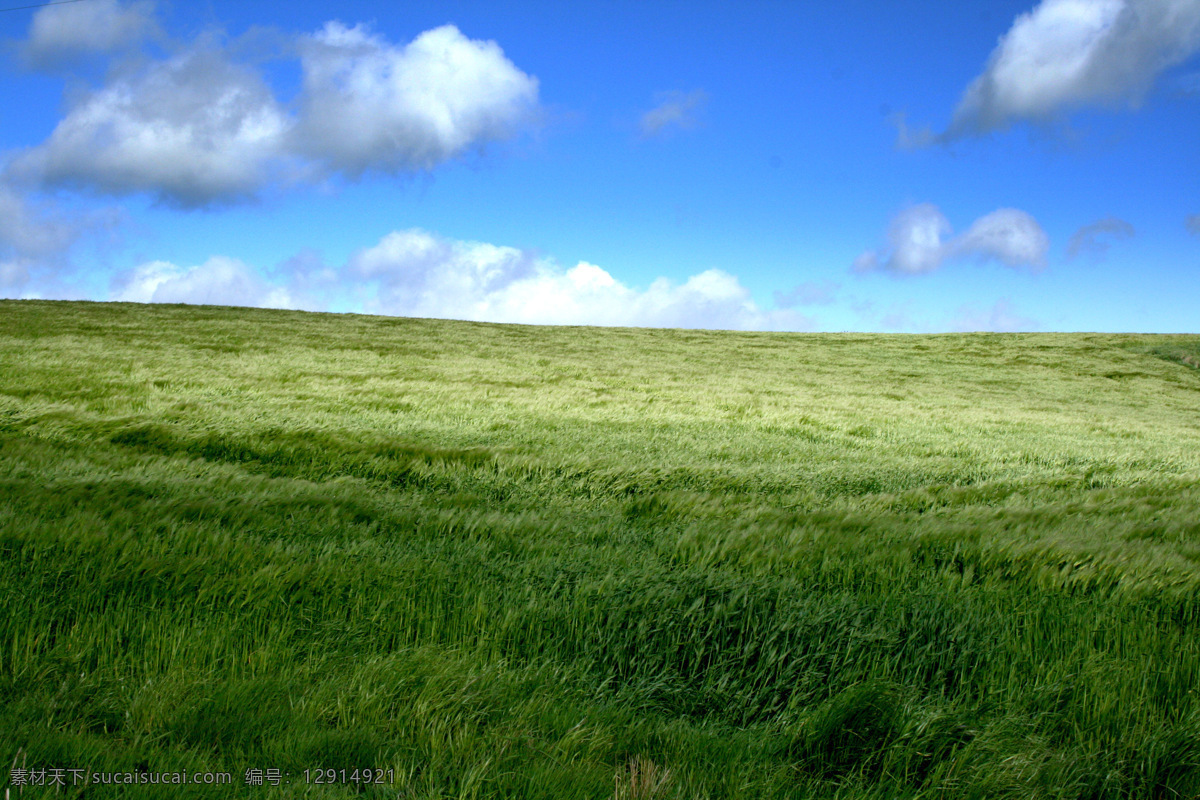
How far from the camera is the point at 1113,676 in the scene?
3.23 meters

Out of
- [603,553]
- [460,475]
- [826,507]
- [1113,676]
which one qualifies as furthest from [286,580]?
[826,507]

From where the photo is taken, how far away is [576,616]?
137 inches

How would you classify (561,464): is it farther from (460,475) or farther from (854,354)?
(854,354)

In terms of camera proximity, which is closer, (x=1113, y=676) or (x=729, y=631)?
(x=1113, y=676)

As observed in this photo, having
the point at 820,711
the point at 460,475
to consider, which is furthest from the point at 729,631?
the point at 460,475

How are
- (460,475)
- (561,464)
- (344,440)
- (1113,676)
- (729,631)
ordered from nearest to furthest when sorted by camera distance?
(1113,676)
(729,631)
(460,475)
(561,464)
(344,440)

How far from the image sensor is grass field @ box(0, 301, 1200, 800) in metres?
2.42

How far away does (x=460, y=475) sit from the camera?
704 cm

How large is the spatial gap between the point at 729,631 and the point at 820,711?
78 cm

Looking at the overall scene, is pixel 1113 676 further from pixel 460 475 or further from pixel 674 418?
pixel 674 418

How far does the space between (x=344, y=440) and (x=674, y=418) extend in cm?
602

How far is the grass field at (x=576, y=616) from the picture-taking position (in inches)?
95.3

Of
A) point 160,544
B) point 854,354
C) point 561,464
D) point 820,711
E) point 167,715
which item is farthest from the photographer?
point 854,354

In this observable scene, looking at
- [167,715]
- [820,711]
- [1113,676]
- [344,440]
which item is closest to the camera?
[167,715]
